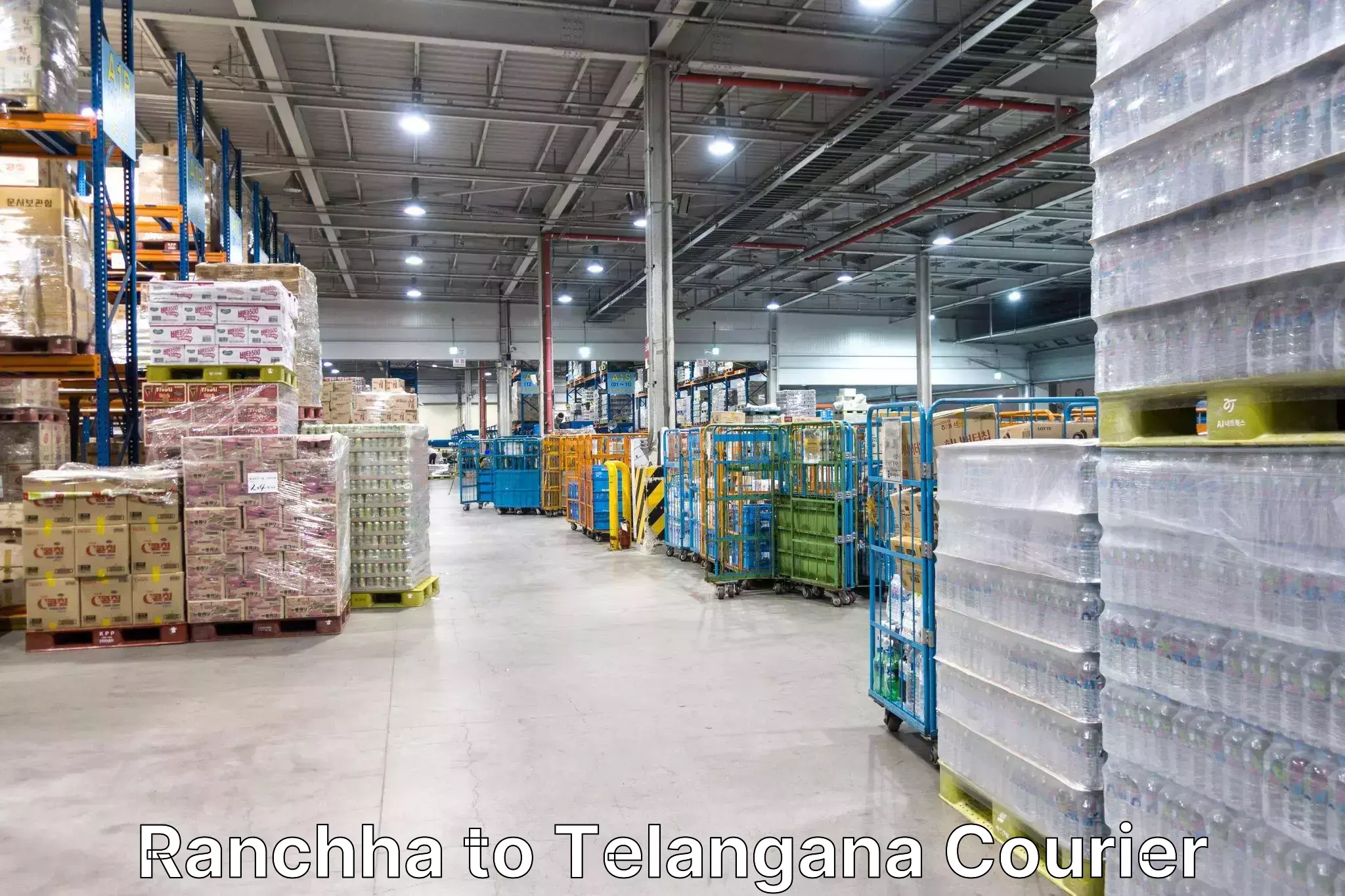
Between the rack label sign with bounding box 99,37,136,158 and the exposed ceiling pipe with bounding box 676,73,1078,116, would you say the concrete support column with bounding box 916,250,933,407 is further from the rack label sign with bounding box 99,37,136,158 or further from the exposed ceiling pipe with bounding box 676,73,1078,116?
the rack label sign with bounding box 99,37,136,158

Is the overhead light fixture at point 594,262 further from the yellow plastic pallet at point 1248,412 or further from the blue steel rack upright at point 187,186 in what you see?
the yellow plastic pallet at point 1248,412

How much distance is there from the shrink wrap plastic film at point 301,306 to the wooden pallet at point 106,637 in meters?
2.70

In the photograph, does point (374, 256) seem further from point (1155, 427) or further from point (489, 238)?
point (1155, 427)

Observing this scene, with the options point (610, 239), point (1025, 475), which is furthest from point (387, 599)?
point (610, 239)

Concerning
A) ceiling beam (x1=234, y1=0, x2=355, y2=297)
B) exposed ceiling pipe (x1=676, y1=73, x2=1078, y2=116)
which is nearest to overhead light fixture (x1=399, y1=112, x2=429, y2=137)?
ceiling beam (x1=234, y1=0, x2=355, y2=297)

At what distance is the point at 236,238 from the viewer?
38.6ft

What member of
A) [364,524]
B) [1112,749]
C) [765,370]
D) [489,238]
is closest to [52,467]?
[364,524]

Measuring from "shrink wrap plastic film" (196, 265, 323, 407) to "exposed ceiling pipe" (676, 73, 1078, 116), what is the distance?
6287 millimetres

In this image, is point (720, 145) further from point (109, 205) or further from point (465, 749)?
point (465, 749)

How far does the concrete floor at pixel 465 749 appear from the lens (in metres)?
3.41

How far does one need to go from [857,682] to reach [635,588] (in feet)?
14.0

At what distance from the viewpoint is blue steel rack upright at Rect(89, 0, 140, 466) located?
6.75m

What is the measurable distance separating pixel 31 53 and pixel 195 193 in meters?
3.67

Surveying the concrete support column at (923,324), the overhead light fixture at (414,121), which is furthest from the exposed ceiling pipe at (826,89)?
the concrete support column at (923,324)
